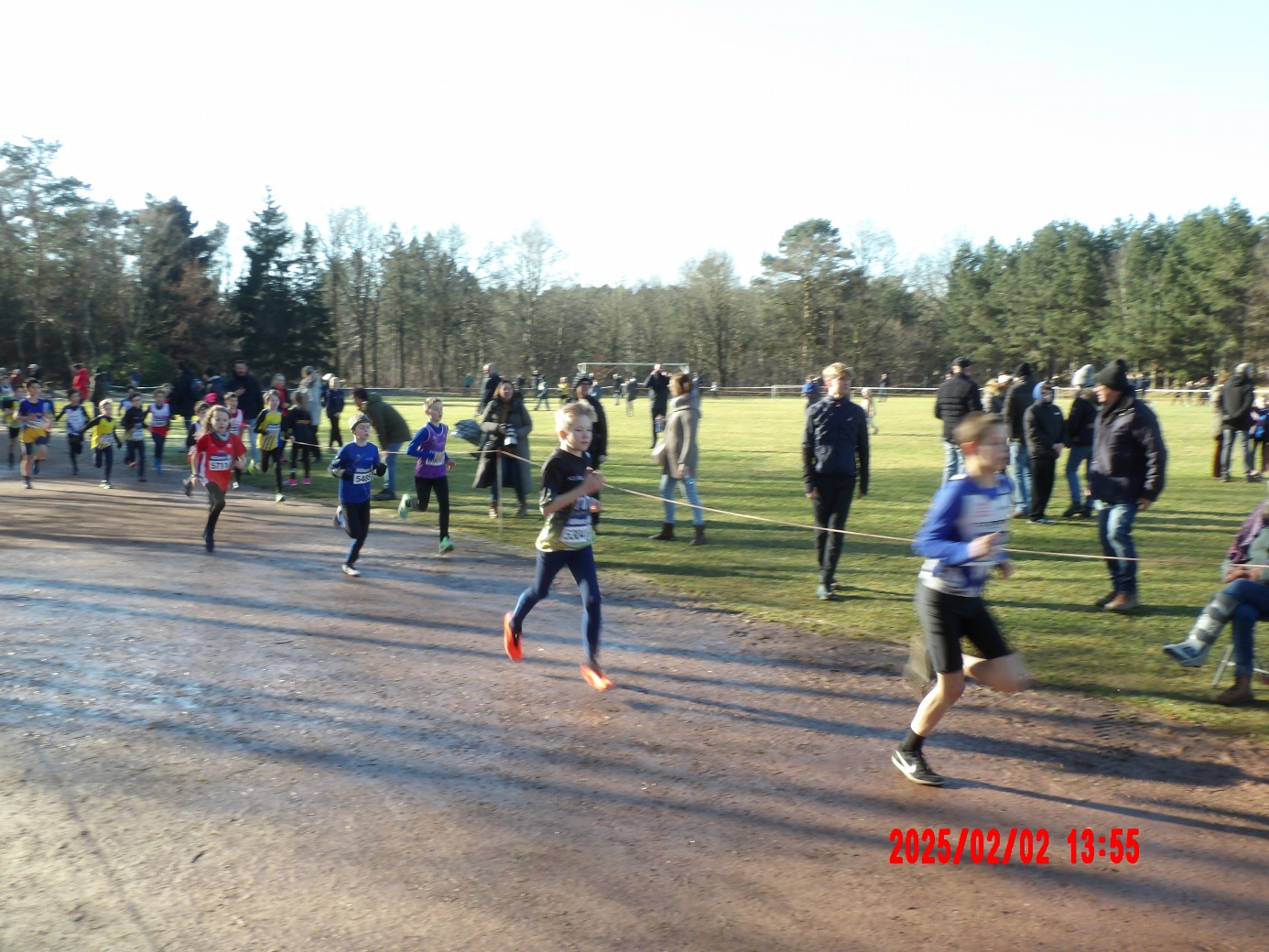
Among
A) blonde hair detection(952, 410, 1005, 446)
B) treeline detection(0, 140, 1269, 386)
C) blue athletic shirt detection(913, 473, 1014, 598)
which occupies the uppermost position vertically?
treeline detection(0, 140, 1269, 386)

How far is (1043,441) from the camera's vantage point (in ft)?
44.3

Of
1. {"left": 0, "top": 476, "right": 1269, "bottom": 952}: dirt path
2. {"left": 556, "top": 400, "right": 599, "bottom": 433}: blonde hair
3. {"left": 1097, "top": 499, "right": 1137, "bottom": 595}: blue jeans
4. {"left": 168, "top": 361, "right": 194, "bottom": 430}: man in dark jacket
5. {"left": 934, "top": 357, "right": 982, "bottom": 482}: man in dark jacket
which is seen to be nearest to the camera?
{"left": 0, "top": 476, "right": 1269, "bottom": 952}: dirt path

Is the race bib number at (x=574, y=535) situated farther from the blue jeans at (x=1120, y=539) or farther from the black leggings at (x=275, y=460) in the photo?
the black leggings at (x=275, y=460)

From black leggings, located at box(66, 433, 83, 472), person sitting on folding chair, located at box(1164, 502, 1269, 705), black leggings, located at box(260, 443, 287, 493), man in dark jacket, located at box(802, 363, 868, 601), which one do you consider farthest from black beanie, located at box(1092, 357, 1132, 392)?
black leggings, located at box(66, 433, 83, 472)

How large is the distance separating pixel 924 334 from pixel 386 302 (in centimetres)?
4408

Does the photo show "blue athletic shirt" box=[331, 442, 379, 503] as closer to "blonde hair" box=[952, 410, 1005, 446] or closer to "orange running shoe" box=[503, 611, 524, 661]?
"orange running shoe" box=[503, 611, 524, 661]

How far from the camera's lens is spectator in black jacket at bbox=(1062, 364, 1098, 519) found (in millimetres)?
13836

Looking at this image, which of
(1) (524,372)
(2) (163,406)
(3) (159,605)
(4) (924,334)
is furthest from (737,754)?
(4) (924,334)

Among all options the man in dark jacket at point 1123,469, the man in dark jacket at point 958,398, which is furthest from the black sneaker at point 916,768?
the man in dark jacket at point 958,398

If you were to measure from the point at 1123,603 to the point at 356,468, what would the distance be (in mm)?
7431

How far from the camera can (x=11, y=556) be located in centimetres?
1178

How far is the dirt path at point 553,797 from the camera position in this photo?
155 inches

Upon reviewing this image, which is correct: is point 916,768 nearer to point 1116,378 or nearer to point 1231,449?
point 1116,378

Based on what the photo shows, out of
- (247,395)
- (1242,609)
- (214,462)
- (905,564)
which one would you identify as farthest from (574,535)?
(247,395)
